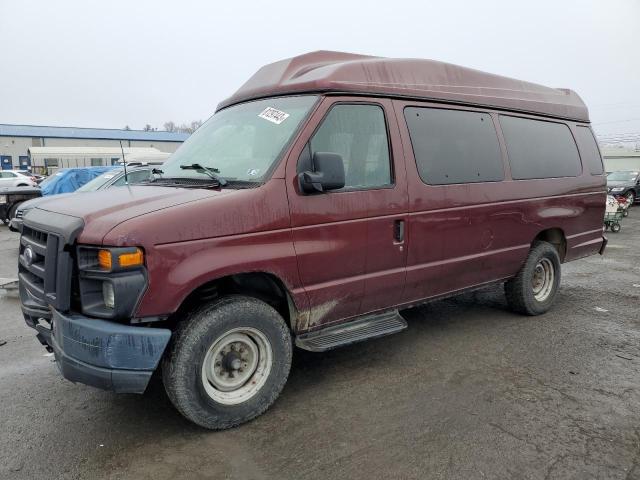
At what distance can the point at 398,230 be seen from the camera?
388 cm

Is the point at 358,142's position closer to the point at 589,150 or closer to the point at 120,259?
the point at 120,259

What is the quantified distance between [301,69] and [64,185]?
39.0 feet

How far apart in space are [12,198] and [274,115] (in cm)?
1335

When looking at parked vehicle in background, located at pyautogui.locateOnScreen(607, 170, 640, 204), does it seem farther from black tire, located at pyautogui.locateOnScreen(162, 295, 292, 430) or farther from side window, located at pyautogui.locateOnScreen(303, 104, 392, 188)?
black tire, located at pyautogui.locateOnScreen(162, 295, 292, 430)

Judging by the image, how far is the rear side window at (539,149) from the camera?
16.2 feet

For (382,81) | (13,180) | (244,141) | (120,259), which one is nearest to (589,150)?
(382,81)

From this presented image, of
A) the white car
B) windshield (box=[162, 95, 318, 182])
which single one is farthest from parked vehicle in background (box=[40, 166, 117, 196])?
the white car

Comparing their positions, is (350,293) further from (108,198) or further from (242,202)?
(108,198)

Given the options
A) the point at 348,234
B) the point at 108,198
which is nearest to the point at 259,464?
the point at 348,234

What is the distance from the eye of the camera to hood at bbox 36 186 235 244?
277 cm

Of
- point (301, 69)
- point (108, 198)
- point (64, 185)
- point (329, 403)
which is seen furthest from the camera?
point (64, 185)

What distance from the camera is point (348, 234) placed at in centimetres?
356

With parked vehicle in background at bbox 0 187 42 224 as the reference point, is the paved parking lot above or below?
below

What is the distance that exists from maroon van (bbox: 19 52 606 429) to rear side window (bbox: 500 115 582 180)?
27mm
